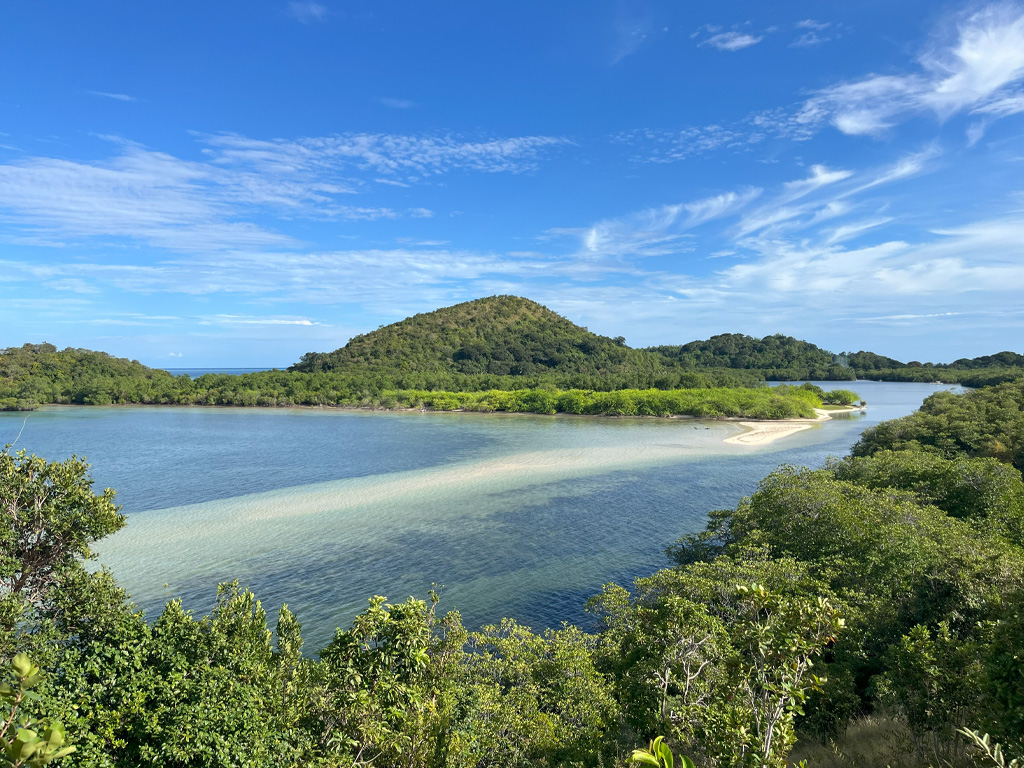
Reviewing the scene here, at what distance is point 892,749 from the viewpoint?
1051cm

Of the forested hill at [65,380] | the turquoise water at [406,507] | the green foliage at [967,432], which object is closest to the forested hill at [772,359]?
the turquoise water at [406,507]

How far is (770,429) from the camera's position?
80375 millimetres

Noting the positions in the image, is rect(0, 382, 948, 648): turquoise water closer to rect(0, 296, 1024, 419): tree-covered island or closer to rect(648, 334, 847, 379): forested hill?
A: rect(0, 296, 1024, 419): tree-covered island

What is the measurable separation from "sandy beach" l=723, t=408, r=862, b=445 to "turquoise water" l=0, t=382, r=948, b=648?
2673 mm

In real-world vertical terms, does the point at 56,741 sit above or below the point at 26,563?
above

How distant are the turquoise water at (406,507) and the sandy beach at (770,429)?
267 centimetres

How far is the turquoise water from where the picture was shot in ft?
78.5

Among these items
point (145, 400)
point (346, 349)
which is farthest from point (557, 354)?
point (145, 400)

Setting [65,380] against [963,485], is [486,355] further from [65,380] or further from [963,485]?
[963,485]

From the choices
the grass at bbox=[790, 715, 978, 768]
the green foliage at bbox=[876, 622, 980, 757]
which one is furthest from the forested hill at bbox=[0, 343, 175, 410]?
the green foliage at bbox=[876, 622, 980, 757]

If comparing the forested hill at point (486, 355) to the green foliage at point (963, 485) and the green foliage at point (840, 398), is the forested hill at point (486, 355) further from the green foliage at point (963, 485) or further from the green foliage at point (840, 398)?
the green foliage at point (963, 485)

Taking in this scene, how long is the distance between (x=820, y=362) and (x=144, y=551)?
20545 cm

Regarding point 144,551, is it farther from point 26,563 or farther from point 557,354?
point 557,354

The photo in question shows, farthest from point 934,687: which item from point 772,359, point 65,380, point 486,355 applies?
point 772,359
